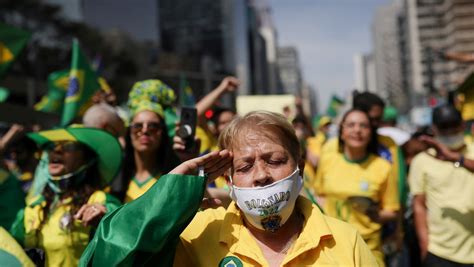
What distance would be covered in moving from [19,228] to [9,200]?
0.31m

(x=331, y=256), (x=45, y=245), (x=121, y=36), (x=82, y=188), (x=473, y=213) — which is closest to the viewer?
(x=331, y=256)

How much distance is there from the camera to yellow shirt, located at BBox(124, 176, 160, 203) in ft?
11.8

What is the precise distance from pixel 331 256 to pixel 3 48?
4313mm

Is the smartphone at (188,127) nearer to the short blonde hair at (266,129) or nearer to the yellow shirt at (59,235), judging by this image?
the yellow shirt at (59,235)

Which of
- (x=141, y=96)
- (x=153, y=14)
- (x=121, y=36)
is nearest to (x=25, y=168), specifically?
(x=141, y=96)

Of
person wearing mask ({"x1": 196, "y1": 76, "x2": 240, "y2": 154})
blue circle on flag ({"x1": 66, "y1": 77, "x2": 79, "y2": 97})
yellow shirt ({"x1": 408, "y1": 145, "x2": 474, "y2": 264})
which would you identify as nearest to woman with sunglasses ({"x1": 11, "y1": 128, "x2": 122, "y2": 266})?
person wearing mask ({"x1": 196, "y1": 76, "x2": 240, "y2": 154})

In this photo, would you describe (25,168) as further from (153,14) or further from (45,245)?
(153,14)

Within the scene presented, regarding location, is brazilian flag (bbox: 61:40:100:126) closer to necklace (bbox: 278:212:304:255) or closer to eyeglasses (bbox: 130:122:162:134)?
eyeglasses (bbox: 130:122:162:134)

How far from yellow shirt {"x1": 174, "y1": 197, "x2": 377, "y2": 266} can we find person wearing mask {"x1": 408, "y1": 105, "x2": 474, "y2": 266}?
216 centimetres

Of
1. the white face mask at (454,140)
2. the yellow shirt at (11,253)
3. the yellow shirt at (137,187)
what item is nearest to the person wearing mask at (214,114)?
the yellow shirt at (137,187)

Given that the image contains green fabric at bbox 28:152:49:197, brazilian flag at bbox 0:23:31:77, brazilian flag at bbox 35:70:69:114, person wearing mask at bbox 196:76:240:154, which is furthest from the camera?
brazilian flag at bbox 35:70:69:114

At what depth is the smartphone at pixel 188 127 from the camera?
128 inches

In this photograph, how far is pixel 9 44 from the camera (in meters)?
5.45

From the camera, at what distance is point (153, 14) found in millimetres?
66125
